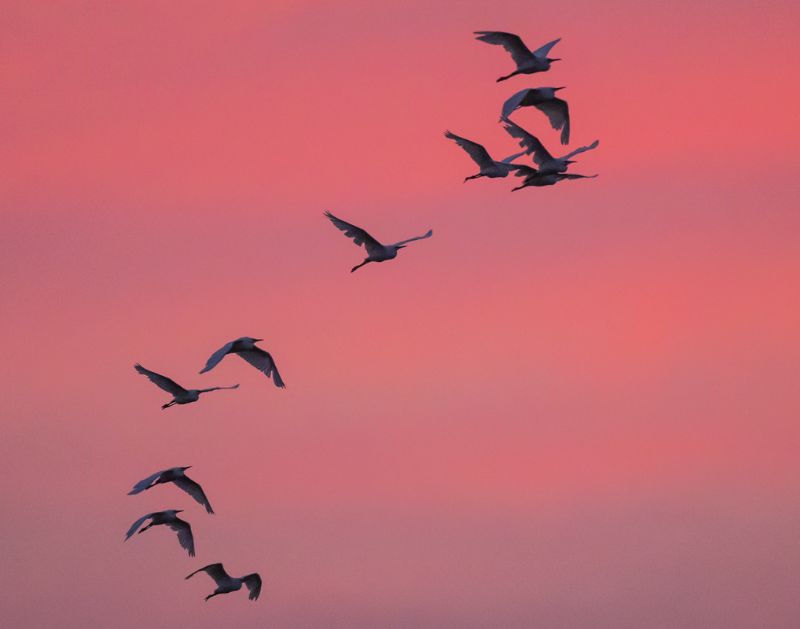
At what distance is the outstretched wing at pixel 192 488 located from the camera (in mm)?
123188

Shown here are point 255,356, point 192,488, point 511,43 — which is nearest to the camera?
point 511,43

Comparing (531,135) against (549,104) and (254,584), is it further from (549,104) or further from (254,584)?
(254,584)

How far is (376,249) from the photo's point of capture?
112m

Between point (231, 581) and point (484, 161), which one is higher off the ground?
point (484, 161)

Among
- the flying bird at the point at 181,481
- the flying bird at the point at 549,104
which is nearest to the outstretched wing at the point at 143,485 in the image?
the flying bird at the point at 181,481

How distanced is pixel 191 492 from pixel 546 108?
29526 mm

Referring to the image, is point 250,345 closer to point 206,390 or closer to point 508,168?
point 206,390

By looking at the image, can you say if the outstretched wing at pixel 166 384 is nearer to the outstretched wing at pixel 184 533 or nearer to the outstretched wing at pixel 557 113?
the outstretched wing at pixel 184 533

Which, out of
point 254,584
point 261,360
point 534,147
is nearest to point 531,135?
point 534,147

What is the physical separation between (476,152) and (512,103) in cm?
729

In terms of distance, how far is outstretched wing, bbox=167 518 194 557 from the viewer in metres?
126

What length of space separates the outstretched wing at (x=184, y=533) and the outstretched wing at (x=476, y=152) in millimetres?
27329

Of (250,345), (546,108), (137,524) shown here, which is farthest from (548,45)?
(137,524)

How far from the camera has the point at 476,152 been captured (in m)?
112
